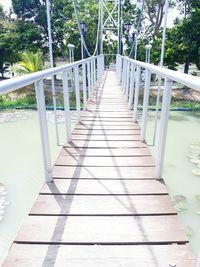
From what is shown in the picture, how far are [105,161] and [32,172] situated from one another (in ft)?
9.91

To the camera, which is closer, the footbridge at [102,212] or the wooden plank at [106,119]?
the footbridge at [102,212]

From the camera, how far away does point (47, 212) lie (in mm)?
1298

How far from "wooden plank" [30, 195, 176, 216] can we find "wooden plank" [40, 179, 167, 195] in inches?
1.9

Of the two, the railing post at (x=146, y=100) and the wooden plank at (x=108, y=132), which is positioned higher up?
the railing post at (x=146, y=100)

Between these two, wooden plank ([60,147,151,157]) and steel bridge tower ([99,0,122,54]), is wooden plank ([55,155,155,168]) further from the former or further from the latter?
steel bridge tower ([99,0,122,54])

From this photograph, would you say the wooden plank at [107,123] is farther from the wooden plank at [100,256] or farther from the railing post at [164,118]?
the wooden plank at [100,256]

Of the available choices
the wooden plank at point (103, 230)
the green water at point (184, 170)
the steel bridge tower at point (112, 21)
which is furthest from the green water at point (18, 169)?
the steel bridge tower at point (112, 21)

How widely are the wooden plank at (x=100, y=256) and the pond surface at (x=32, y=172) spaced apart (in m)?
1.99

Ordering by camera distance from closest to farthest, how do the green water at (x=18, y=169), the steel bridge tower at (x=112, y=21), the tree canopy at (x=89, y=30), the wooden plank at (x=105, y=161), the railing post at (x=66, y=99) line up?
the wooden plank at (x=105, y=161), the railing post at (x=66, y=99), the green water at (x=18, y=169), the steel bridge tower at (x=112, y=21), the tree canopy at (x=89, y=30)

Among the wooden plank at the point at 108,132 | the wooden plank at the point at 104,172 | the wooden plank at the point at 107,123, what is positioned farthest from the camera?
the wooden plank at the point at 107,123

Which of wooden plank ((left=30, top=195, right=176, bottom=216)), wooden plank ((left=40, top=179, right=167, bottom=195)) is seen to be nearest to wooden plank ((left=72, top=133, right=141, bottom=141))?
wooden plank ((left=40, top=179, right=167, bottom=195))

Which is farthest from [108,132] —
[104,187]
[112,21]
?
[112,21]

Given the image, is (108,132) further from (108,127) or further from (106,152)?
(106,152)

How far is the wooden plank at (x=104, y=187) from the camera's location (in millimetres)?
1481
